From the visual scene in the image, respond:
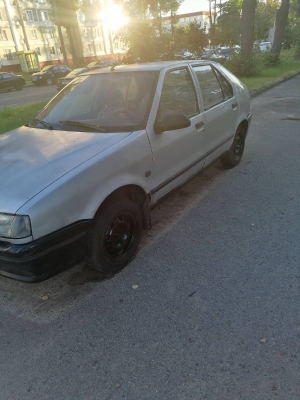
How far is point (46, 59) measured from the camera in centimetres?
4666

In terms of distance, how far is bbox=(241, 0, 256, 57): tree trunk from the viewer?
15.1 m

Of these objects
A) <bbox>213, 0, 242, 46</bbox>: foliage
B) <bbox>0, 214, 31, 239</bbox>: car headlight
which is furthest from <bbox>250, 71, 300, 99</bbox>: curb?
<bbox>213, 0, 242, 46</bbox>: foliage

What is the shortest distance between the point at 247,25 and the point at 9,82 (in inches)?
737

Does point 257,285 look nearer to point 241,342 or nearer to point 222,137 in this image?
point 241,342

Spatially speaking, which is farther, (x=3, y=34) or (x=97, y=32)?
(x=97, y=32)

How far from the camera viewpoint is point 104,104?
3361 mm

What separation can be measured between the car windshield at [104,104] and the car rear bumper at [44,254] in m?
1.12

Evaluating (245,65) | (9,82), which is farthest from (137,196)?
(9,82)

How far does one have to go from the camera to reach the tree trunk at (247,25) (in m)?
15.1

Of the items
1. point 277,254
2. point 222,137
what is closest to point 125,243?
point 277,254

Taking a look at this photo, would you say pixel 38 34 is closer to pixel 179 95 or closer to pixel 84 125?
pixel 179 95

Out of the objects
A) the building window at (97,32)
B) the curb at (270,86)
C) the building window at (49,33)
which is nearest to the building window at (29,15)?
the building window at (49,33)

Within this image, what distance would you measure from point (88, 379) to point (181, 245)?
1582mm

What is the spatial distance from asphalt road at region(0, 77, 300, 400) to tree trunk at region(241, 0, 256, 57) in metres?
14.5
